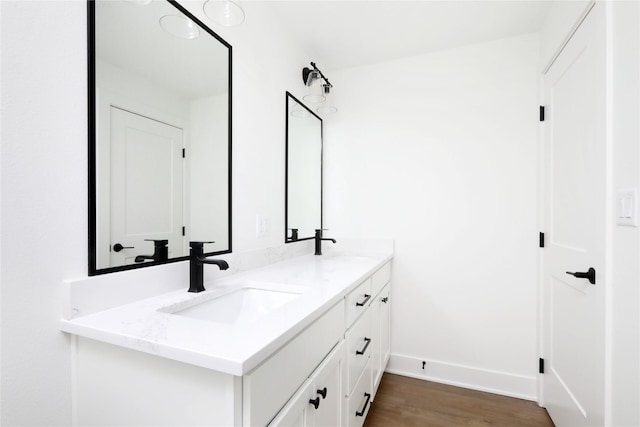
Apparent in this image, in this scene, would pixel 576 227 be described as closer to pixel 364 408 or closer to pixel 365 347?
pixel 365 347

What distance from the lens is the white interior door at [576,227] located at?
1.24m

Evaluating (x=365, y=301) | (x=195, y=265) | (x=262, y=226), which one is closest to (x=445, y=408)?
(x=365, y=301)

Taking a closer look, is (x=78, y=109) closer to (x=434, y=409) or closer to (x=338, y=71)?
(x=338, y=71)

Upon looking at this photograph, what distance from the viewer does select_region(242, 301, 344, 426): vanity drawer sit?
672mm

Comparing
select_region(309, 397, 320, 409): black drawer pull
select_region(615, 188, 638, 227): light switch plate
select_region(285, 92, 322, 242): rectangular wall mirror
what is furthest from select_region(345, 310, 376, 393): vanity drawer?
select_region(615, 188, 638, 227): light switch plate

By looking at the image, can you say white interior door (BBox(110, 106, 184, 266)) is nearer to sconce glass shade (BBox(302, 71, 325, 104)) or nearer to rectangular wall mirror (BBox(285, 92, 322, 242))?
rectangular wall mirror (BBox(285, 92, 322, 242))

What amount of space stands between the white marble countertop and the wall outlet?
1.57 ft

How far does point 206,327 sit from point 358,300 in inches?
33.2

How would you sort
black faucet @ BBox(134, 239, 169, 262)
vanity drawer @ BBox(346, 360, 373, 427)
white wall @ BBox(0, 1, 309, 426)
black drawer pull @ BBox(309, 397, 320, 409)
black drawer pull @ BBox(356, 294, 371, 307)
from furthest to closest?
black drawer pull @ BBox(356, 294, 371, 307) → vanity drawer @ BBox(346, 360, 373, 427) → black faucet @ BBox(134, 239, 169, 262) → black drawer pull @ BBox(309, 397, 320, 409) → white wall @ BBox(0, 1, 309, 426)

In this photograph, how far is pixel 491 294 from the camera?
2129 millimetres

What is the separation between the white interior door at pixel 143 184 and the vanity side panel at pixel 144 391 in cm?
31

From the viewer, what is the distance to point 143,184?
42.5 inches

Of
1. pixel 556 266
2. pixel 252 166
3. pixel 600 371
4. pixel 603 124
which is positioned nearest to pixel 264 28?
pixel 252 166

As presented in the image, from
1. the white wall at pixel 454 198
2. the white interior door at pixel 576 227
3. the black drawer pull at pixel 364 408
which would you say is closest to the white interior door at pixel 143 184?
the black drawer pull at pixel 364 408
